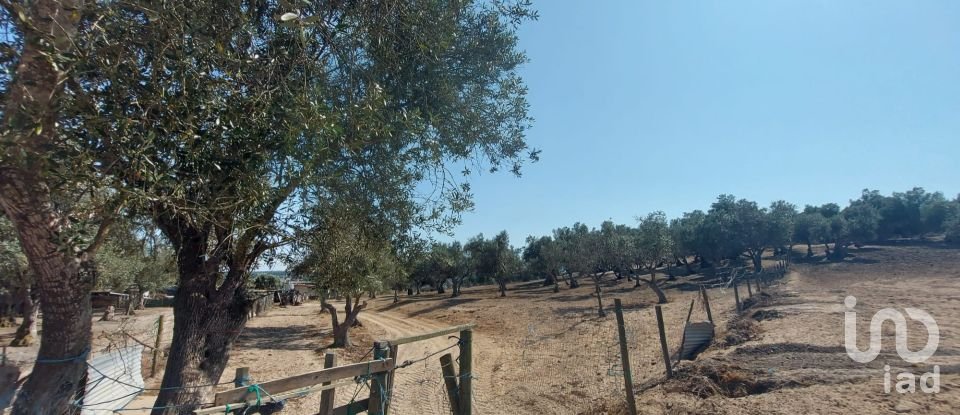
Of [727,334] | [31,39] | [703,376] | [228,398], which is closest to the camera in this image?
[31,39]

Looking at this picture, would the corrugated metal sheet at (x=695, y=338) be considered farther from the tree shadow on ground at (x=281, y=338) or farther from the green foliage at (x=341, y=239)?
the tree shadow on ground at (x=281, y=338)

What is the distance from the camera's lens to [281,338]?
2262cm

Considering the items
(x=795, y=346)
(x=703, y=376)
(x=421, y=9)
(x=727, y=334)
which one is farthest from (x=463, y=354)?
(x=727, y=334)

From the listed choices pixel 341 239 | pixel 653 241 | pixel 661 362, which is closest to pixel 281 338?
pixel 661 362

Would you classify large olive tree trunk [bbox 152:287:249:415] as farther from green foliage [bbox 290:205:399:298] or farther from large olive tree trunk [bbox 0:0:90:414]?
green foliage [bbox 290:205:399:298]

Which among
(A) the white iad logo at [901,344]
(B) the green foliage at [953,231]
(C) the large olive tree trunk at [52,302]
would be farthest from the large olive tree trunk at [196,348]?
(B) the green foliage at [953,231]

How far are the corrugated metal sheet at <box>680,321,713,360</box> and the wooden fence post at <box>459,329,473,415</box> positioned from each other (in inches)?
351

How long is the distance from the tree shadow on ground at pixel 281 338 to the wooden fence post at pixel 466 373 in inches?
637

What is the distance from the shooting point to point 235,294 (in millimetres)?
4879

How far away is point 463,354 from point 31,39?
5.00 metres

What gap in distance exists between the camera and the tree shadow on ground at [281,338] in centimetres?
1975

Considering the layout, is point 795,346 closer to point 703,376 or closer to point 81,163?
point 703,376

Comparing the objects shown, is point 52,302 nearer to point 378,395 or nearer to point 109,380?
point 378,395

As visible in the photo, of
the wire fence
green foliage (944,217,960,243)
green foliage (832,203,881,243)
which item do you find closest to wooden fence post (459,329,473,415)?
the wire fence
